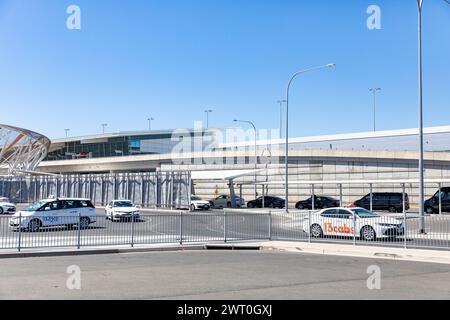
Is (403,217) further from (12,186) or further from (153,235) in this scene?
(12,186)

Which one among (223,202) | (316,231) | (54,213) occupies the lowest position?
(223,202)

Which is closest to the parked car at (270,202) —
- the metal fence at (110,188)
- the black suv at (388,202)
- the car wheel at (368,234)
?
the black suv at (388,202)

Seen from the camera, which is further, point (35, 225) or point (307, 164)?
point (307, 164)

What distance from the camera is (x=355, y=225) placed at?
19766 millimetres

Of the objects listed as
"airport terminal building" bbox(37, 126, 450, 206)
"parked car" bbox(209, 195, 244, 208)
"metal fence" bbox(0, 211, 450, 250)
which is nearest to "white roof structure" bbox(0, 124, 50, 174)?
"airport terminal building" bbox(37, 126, 450, 206)

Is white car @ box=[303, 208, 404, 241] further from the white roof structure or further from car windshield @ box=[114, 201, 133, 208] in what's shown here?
the white roof structure

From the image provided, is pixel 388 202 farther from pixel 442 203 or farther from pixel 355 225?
pixel 355 225

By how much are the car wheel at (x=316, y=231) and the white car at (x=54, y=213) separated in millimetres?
8894

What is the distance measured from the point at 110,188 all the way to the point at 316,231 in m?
41.0

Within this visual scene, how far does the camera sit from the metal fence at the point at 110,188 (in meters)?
53.3

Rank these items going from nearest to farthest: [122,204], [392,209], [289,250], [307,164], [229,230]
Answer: [289,250] → [229,230] → [122,204] → [392,209] → [307,164]

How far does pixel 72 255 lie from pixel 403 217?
37.2 ft

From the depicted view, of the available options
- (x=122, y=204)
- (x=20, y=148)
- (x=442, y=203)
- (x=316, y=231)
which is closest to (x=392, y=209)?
(x=442, y=203)
